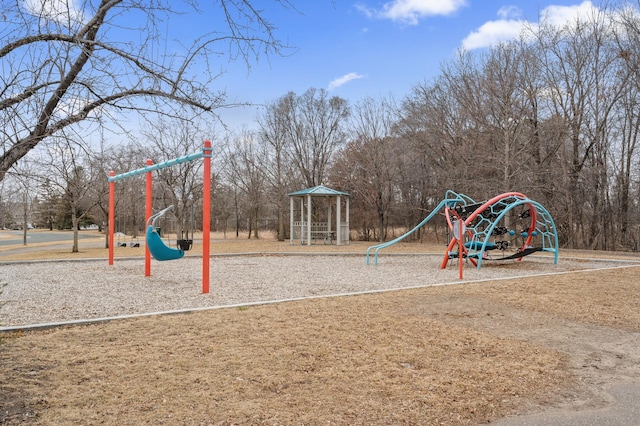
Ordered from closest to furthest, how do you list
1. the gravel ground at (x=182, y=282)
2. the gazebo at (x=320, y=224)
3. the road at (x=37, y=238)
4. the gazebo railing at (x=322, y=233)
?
1. the gravel ground at (x=182, y=282)
2. the gazebo at (x=320, y=224)
3. the gazebo railing at (x=322, y=233)
4. the road at (x=37, y=238)

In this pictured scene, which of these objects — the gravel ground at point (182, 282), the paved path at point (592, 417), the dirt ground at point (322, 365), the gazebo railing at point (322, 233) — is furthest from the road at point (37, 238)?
the paved path at point (592, 417)

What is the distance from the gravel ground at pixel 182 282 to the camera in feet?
20.1

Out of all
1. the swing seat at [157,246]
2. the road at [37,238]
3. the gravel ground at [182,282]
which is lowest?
the gravel ground at [182,282]

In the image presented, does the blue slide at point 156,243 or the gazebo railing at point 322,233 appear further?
the gazebo railing at point 322,233

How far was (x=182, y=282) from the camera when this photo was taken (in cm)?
870

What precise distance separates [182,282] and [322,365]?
5.76 m

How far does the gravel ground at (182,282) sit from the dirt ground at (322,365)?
103cm

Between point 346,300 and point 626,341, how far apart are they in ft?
10.9

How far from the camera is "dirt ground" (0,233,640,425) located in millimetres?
2805

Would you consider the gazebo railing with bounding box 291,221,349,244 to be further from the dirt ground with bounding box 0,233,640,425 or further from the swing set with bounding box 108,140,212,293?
the dirt ground with bounding box 0,233,640,425

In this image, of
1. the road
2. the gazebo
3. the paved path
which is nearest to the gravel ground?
the paved path

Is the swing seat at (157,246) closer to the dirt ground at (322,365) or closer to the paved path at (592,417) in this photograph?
the dirt ground at (322,365)

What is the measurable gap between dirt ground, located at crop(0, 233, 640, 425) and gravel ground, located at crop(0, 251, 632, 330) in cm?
103

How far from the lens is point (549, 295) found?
22.7 feet
